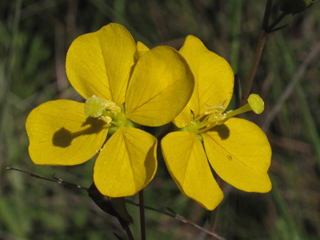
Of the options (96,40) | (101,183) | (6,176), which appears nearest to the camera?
(101,183)

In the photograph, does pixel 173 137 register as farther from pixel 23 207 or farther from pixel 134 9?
pixel 134 9

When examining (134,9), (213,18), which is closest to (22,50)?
(134,9)

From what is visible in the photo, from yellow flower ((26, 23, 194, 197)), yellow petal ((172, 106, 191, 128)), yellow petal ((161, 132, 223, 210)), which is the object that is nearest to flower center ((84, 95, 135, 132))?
yellow flower ((26, 23, 194, 197))

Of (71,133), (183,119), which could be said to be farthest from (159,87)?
(71,133)

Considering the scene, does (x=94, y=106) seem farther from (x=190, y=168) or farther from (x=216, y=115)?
(x=216, y=115)

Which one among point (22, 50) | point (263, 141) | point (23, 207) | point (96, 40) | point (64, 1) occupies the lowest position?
point (23, 207)

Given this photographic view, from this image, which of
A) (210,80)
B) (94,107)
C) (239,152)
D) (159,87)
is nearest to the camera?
(94,107)

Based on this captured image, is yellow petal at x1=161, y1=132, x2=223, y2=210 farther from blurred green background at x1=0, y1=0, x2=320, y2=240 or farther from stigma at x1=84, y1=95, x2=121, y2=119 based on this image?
blurred green background at x1=0, y1=0, x2=320, y2=240
